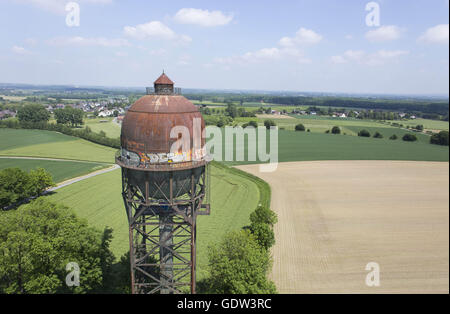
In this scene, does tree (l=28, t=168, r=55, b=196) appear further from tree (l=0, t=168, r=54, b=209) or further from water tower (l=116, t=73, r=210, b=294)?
water tower (l=116, t=73, r=210, b=294)

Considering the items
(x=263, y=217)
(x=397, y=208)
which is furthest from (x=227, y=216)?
(x=397, y=208)

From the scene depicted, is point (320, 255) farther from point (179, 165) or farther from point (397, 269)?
point (179, 165)

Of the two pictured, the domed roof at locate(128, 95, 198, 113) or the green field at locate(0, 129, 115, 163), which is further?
the green field at locate(0, 129, 115, 163)

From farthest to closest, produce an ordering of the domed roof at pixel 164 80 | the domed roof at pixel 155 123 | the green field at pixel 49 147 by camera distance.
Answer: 1. the green field at pixel 49 147
2. the domed roof at pixel 164 80
3. the domed roof at pixel 155 123

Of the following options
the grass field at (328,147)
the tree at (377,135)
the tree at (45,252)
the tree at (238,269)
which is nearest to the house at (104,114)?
the grass field at (328,147)

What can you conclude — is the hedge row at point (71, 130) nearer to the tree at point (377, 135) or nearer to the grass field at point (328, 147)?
the grass field at point (328, 147)

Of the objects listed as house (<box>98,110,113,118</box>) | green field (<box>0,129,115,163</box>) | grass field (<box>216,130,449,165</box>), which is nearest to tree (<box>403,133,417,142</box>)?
grass field (<box>216,130,449,165</box>)

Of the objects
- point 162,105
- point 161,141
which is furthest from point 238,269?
point 162,105

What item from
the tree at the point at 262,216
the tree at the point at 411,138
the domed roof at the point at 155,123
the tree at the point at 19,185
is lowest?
the tree at the point at 262,216
